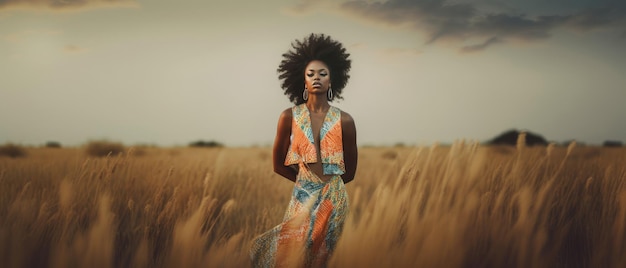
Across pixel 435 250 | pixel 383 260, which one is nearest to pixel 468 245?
pixel 435 250

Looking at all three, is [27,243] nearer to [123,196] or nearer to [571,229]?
[123,196]

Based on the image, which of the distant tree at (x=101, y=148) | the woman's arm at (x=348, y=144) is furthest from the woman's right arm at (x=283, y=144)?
the distant tree at (x=101, y=148)

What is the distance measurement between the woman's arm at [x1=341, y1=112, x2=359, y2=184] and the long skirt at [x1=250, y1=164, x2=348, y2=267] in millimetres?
137

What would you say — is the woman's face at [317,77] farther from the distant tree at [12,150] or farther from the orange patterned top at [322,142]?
the distant tree at [12,150]

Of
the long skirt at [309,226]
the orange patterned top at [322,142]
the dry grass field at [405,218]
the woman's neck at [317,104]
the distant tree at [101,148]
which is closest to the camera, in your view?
the dry grass field at [405,218]

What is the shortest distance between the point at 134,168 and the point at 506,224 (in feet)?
9.52

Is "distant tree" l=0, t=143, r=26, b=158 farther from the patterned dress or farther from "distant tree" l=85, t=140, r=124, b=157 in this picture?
the patterned dress

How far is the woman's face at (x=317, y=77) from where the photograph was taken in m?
3.14

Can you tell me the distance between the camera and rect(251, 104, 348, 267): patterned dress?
2.96 metres

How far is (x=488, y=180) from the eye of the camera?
3.58 meters

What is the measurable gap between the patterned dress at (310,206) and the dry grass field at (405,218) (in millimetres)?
159

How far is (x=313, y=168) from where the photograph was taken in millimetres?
3059

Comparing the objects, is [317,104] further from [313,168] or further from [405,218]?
[405,218]

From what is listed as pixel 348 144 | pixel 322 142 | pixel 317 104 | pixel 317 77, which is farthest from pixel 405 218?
pixel 317 77
